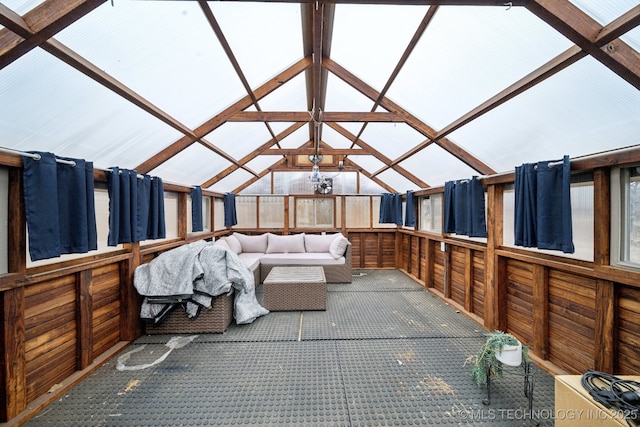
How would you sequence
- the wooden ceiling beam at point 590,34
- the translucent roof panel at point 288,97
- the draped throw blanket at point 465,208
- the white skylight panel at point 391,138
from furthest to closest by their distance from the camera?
the white skylight panel at point 391,138 < the translucent roof panel at point 288,97 < the draped throw blanket at point 465,208 < the wooden ceiling beam at point 590,34

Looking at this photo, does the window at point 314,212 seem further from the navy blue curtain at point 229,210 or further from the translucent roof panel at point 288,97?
the translucent roof panel at point 288,97

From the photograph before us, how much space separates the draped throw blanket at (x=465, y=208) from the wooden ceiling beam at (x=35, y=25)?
3807 millimetres

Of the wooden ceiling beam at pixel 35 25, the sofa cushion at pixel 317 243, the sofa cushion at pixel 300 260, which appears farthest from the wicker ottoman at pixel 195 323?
the sofa cushion at pixel 317 243

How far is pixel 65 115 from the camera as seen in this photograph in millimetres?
1931

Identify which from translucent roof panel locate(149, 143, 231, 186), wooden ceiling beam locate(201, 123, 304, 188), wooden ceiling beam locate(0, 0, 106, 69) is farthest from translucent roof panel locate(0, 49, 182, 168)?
wooden ceiling beam locate(201, 123, 304, 188)

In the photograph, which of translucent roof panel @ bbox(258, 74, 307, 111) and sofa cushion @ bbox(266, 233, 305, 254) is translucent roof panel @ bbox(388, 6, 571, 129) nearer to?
translucent roof panel @ bbox(258, 74, 307, 111)

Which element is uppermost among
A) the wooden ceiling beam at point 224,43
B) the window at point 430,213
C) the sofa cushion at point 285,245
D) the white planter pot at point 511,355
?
the wooden ceiling beam at point 224,43

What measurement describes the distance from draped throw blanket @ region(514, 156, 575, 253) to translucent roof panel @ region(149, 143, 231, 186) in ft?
12.6

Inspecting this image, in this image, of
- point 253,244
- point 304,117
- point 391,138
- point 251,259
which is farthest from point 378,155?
point 253,244

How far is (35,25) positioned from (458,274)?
486 centimetres

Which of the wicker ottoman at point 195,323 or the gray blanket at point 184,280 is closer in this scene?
the gray blanket at point 184,280

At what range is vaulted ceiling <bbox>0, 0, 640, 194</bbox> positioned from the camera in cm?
151

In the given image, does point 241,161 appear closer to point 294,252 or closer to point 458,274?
point 294,252

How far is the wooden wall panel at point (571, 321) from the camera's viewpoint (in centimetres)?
208
